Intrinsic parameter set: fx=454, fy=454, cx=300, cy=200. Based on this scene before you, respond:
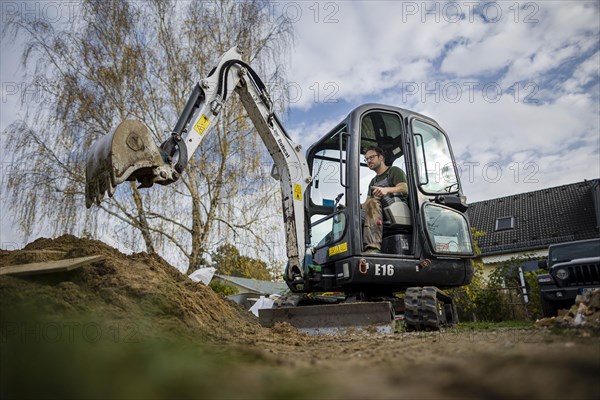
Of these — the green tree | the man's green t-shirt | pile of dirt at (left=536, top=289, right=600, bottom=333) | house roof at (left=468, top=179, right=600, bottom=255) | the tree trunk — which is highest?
house roof at (left=468, top=179, right=600, bottom=255)

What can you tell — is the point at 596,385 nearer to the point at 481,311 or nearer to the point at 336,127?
the point at 336,127

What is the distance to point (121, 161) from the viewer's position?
4102 mm

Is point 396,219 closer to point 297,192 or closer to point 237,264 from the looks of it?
point 297,192

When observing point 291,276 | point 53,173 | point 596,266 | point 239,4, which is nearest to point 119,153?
point 291,276

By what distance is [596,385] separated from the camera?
0.90m

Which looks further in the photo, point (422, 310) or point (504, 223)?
point (504, 223)

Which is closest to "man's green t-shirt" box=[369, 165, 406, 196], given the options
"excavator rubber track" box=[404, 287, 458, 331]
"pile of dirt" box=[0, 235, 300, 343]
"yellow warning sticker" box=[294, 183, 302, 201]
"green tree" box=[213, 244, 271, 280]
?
"yellow warning sticker" box=[294, 183, 302, 201]

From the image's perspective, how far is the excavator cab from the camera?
5098mm

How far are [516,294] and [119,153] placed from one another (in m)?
11.4

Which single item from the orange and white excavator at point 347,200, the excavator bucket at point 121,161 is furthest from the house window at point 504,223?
the excavator bucket at point 121,161

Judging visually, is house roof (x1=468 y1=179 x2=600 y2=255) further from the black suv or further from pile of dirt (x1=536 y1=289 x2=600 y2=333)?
pile of dirt (x1=536 y1=289 x2=600 y2=333)

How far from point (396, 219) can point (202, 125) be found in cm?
252

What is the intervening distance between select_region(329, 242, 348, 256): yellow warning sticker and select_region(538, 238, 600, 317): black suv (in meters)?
2.41

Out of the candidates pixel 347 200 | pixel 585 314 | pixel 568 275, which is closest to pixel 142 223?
pixel 347 200
